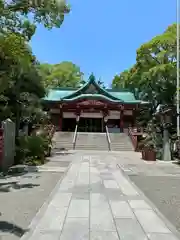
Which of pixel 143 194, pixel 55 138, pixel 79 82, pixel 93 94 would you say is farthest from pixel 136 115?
pixel 143 194

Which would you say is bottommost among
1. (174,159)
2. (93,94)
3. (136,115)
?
(174,159)

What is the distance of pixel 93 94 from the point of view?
3497 cm

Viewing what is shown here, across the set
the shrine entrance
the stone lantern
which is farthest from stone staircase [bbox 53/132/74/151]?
the stone lantern

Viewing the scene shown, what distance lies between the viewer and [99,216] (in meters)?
5.42

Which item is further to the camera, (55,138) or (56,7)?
(55,138)

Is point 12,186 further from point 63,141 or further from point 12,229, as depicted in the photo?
point 63,141

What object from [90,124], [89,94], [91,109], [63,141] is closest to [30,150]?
[63,141]

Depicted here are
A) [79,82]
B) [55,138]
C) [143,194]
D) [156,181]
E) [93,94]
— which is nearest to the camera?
[143,194]

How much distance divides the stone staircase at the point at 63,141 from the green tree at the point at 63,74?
16.4 meters

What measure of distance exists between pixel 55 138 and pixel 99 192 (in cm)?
2141

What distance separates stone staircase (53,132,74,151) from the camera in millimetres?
25694

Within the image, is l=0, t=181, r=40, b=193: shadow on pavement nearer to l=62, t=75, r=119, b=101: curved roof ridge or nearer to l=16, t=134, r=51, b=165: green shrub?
l=16, t=134, r=51, b=165: green shrub

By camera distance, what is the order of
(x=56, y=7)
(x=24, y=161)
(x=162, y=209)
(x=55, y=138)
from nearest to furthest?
(x=162, y=209) → (x=56, y=7) → (x=24, y=161) → (x=55, y=138)

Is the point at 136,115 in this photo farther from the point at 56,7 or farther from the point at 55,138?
the point at 56,7
